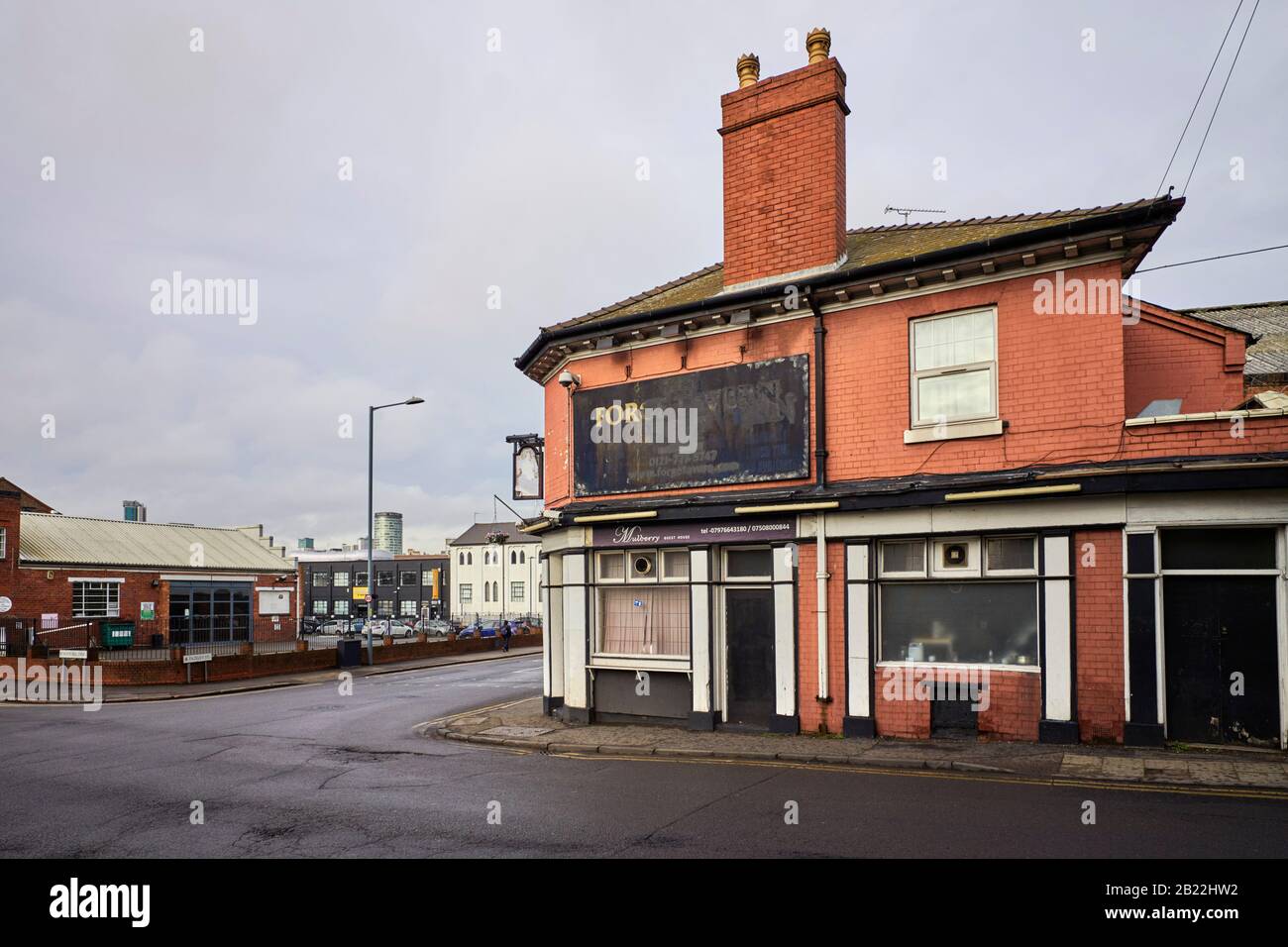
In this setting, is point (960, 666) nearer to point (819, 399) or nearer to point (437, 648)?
point (819, 399)

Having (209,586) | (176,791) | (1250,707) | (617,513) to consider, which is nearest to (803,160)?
(617,513)

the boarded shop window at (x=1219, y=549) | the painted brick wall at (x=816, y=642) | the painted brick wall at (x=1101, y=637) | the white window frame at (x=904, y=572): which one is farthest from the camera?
the painted brick wall at (x=816, y=642)

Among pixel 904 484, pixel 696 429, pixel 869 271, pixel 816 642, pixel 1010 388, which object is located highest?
pixel 869 271

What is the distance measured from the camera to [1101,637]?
1153 cm

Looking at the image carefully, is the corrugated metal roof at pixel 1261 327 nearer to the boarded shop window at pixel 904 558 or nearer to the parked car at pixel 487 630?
the boarded shop window at pixel 904 558

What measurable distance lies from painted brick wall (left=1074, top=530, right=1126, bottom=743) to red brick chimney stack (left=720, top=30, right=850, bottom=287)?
600 cm

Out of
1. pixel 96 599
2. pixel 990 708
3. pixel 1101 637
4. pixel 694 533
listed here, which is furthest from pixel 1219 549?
pixel 96 599

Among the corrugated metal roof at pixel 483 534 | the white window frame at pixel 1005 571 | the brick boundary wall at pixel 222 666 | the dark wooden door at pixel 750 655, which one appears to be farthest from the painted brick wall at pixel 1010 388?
the corrugated metal roof at pixel 483 534

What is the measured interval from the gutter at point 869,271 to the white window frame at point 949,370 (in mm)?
843

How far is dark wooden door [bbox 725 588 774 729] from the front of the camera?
1398 centimetres

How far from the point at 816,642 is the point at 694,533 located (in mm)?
2671

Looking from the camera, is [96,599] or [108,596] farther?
[108,596]

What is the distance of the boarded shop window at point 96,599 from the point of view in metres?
40.1

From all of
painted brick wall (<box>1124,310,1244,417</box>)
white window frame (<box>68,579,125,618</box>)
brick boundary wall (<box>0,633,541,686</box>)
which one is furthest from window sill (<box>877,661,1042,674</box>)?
white window frame (<box>68,579,125,618</box>)
